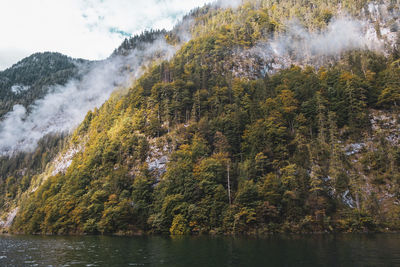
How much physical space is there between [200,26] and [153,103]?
105 meters

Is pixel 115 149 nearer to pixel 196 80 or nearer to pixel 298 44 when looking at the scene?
pixel 196 80

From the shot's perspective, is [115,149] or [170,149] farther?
[115,149]

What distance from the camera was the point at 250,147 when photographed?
75.7m

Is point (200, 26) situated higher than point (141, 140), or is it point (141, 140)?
point (200, 26)

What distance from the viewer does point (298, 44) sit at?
141250mm

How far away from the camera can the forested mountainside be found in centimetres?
5612

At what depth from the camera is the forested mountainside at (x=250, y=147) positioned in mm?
56125

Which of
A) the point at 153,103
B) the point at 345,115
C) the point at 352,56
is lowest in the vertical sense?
the point at 345,115

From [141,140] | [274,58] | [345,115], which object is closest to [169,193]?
[141,140]

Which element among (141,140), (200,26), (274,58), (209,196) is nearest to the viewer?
(209,196)

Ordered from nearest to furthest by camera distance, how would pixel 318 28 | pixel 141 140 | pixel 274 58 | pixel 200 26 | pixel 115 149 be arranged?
1. pixel 141 140
2. pixel 115 149
3. pixel 274 58
4. pixel 318 28
5. pixel 200 26

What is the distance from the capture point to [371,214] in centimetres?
5131

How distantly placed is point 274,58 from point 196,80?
50.7 meters

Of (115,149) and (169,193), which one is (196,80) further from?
(169,193)
